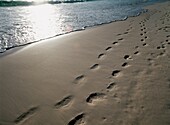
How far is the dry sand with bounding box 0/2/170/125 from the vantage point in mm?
3086

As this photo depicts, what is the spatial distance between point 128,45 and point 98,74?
2316 millimetres

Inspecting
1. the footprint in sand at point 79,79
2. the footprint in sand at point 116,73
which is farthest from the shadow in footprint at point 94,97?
the footprint in sand at point 116,73

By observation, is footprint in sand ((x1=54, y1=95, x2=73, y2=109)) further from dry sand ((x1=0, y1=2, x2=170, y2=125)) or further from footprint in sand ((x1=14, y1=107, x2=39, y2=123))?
footprint in sand ((x1=14, y1=107, x2=39, y2=123))

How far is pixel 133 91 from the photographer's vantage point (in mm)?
3619

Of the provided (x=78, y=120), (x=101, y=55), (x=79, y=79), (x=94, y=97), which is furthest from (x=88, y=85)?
(x=101, y=55)

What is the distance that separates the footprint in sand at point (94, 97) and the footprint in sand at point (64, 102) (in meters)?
0.34

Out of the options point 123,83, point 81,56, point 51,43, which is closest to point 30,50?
point 51,43

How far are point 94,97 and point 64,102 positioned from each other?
571 millimetres

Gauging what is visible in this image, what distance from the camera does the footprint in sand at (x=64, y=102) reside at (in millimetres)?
3387

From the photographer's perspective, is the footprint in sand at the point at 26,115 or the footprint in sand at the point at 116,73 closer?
the footprint in sand at the point at 26,115

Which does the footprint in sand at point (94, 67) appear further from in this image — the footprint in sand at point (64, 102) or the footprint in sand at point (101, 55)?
the footprint in sand at point (64, 102)

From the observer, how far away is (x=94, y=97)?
140 inches

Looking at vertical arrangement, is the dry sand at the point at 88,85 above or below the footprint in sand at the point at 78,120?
above

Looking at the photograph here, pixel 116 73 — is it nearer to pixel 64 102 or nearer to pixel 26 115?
pixel 64 102
